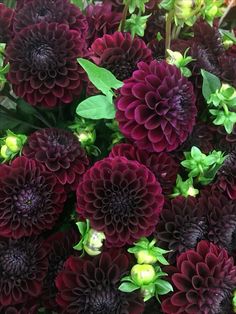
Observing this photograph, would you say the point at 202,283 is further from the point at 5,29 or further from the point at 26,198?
the point at 5,29

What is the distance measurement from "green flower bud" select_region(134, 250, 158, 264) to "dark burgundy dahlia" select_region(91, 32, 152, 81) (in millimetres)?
172

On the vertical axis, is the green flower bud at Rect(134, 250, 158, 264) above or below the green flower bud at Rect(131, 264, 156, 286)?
above

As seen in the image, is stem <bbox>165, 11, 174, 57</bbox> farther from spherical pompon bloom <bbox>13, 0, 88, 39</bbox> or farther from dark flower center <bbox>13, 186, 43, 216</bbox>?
Result: dark flower center <bbox>13, 186, 43, 216</bbox>

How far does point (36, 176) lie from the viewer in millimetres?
496

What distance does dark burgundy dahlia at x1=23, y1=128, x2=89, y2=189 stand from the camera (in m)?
0.51

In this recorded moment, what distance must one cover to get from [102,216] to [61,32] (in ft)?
0.59

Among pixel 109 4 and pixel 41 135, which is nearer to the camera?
pixel 41 135

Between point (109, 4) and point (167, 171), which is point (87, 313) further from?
point (109, 4)

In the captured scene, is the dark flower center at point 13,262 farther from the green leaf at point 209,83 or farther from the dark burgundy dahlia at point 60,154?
the green leaf at point 209,83

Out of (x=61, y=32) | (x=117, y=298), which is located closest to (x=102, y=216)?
(x=117, y=298)

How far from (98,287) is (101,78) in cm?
18

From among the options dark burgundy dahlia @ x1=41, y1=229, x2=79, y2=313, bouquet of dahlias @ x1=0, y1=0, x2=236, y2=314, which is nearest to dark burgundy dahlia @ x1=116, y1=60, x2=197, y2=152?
bouquet of dahlias @ x1=0, y1=0, x2=236, y2=314

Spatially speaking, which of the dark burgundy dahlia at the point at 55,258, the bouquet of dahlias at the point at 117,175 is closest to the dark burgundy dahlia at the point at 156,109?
the bouquet of dahlias at the point at 117,175

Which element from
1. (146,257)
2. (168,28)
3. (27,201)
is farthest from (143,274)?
(168,28)
